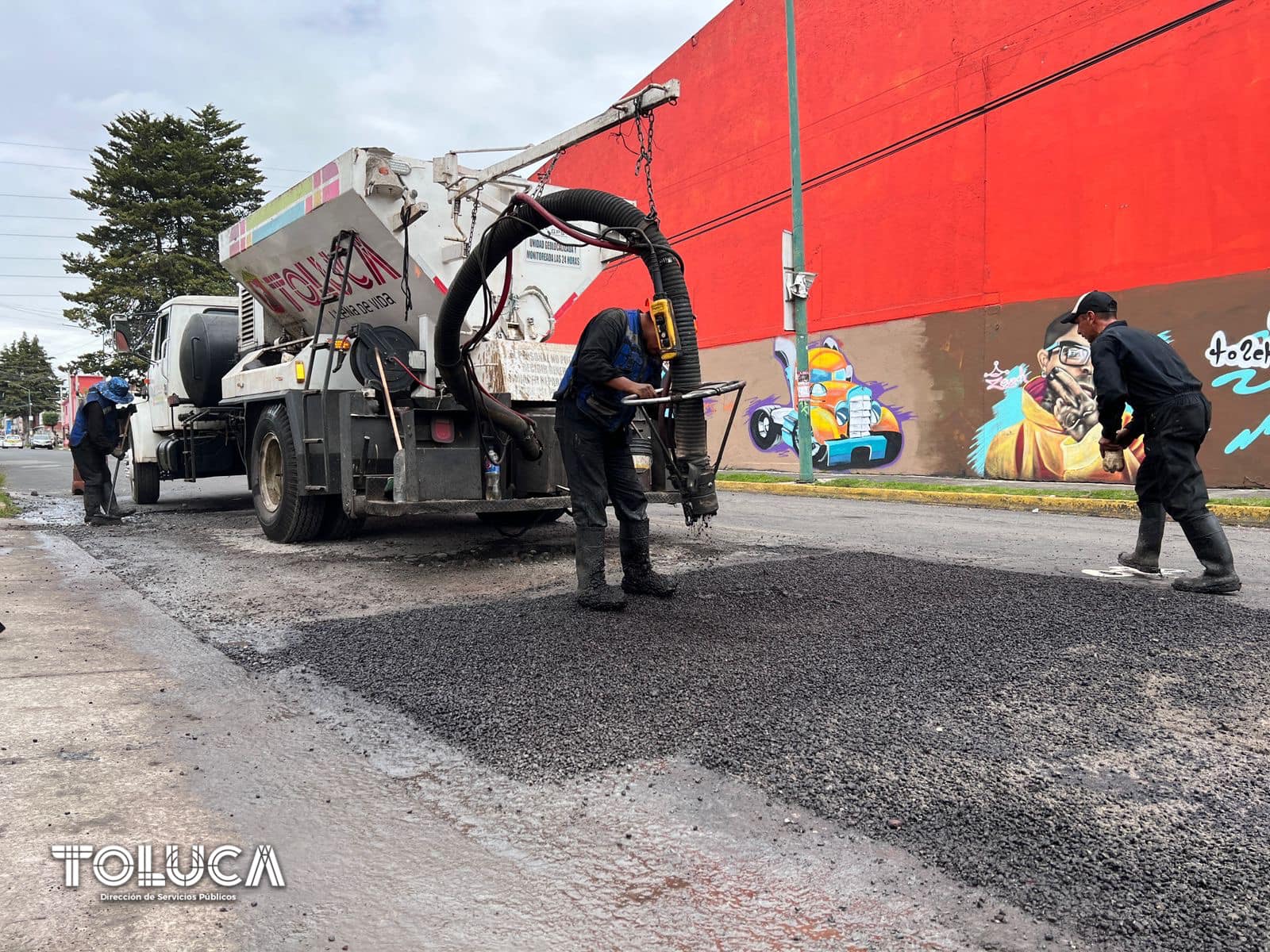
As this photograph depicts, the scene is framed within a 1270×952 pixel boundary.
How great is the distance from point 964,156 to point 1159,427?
12097 mm

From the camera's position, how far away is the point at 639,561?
4973 mm

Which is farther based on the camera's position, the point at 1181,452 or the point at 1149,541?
the point at 1149,541

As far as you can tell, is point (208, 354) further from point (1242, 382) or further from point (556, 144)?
point (1242, 382)

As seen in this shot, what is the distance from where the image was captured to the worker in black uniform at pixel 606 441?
4656 millimetres

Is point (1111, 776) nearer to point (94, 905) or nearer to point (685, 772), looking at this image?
point (685, 772)

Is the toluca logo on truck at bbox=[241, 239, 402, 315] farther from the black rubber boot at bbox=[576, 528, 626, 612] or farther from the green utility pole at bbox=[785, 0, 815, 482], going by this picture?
the green utility pole at bbox=[785, 0, 815, 482]

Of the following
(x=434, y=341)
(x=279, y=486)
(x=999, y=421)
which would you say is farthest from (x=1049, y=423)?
(x=279, y=486)

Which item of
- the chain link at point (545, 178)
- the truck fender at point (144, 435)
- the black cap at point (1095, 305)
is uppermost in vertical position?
the chain link at point (545, 178)

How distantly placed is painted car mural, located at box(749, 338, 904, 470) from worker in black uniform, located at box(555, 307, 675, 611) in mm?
12023

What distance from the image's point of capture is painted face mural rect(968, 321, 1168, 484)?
534 inches

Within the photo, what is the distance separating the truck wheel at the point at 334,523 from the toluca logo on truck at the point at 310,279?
5.71 feet

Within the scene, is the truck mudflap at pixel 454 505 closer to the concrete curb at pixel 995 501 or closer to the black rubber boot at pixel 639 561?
the black rubber boot at pixel 639 561

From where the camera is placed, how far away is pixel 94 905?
6.49ft

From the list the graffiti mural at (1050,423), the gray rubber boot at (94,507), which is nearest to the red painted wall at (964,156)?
the graffiti mural at (1050,423)
